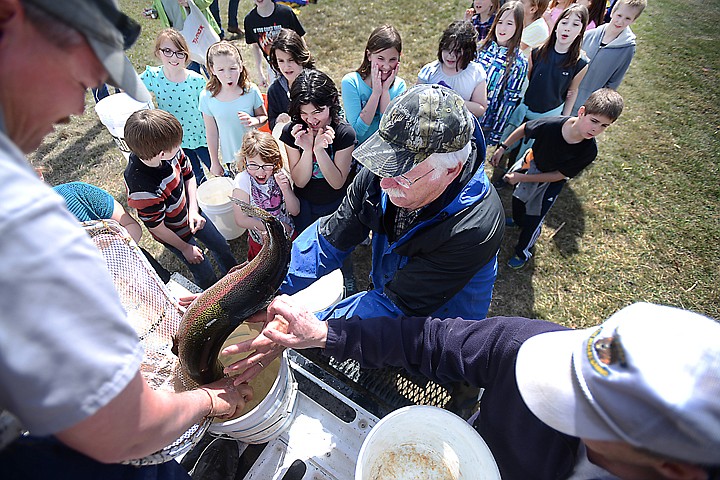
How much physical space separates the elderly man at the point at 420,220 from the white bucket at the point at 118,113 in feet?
7.22

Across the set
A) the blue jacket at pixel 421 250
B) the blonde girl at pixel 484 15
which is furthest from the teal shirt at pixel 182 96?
the blonde girl at pixel 484 15

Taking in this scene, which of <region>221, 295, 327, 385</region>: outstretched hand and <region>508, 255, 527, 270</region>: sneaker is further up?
<region>221, 295, 327, 385</region>: outstretched hand

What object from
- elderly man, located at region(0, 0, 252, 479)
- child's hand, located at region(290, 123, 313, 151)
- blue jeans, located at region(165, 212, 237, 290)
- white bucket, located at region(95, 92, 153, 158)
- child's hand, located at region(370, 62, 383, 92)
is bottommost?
blue jeans, located at region(165, 212, 237, 290)

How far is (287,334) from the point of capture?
1.93 meters

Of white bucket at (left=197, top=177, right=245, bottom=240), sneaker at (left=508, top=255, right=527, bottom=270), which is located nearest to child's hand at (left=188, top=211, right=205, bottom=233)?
white bucket at (left=197, top=177, right=245, bottom=240)

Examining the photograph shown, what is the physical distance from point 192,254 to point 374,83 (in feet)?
8.25

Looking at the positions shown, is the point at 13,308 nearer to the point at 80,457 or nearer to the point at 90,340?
the point at 90,340

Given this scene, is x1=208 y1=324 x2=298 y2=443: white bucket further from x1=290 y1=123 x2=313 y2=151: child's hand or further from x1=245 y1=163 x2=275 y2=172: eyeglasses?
x1=290 y1=123 x2=313 y2=151: child's hand

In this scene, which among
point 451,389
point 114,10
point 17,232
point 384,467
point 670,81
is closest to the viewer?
point 17,232

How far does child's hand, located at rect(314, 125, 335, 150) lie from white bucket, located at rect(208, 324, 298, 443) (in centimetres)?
170

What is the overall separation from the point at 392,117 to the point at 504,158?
13.8 ft

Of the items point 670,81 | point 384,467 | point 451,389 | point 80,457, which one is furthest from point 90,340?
point 670,81

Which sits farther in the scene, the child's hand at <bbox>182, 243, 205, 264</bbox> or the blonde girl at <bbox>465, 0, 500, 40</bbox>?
the blonde girl at <bbox>465, 0, 500, 40</bbox>

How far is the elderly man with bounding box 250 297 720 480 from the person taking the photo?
0.97m
